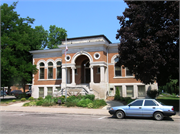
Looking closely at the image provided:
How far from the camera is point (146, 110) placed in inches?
452

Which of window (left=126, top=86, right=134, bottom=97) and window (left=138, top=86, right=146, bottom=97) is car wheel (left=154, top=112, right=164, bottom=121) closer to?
window (left=138, top=86, right=146, bottom=97)

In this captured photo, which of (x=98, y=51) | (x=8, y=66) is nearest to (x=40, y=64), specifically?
(x=8, y=66)

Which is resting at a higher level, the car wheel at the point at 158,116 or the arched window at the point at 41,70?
the arched window at the point at 41,70

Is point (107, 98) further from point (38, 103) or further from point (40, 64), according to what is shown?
point (40, 64)

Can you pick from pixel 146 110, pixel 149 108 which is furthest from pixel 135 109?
pixel 149 108

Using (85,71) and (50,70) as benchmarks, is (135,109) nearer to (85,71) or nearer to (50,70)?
(85,71)

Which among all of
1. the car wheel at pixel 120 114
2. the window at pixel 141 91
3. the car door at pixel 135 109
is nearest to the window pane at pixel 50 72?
the window at pixel 141 91

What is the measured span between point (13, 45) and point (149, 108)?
23.6 m

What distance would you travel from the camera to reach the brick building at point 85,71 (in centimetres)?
2662

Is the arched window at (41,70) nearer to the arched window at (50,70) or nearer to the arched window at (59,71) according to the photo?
the arched window at (50,70)

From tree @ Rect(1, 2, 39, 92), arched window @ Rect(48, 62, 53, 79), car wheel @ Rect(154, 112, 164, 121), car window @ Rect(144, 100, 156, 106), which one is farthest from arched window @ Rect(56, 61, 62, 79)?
car wheel @ Rect(154, 112, 164, 121)

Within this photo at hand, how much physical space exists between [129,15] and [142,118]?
32.2 ft

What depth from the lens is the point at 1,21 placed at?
27.0 meters

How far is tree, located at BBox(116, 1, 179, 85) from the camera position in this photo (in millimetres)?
14070
